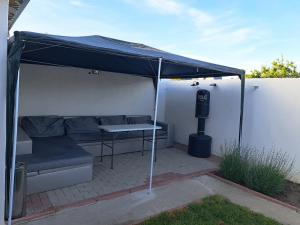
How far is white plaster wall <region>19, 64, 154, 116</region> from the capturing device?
19.0ft

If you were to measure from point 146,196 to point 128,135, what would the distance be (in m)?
2.65

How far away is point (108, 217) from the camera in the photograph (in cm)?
314

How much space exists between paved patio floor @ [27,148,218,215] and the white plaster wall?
66.8 inches

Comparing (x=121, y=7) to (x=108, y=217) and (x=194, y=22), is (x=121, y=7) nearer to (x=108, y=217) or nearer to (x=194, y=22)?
(x=194, y=22)

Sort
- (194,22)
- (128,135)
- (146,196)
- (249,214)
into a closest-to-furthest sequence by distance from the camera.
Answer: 1. (249,214)
2. (146,196)
3. (128,135)
4. (194,22)

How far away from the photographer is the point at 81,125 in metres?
6.04

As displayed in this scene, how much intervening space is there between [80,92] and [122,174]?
286 cm

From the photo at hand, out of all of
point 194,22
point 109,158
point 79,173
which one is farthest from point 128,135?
point 194,22

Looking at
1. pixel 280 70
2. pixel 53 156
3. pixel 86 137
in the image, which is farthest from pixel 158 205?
pixel 280 70

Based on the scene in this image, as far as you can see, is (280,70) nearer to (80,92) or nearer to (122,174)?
(80,92)

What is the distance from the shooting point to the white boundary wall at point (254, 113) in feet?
15.9

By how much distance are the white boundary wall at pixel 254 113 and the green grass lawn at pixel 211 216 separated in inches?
83.2

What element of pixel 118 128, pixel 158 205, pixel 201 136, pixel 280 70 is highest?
pixel 280 70

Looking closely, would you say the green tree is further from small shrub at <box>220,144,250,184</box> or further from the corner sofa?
small shrub at <box>220,144,250,184</box>
